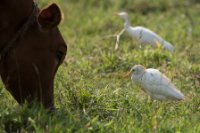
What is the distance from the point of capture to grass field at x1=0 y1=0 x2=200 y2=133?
4.75 m

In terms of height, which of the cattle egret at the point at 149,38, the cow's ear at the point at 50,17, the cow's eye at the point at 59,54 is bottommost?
the cattle egret at the point at 149,38

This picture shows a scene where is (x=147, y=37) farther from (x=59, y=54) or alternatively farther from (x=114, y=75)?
(x=59, y=54)

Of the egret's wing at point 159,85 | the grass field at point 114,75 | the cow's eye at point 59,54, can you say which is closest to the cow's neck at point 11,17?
the cow's eye at point 59,54

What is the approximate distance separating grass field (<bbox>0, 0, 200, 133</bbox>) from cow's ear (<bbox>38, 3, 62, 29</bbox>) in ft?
1.96

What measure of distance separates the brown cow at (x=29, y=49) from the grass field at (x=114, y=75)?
0.51 ft

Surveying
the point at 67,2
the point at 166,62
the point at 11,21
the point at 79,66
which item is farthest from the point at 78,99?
the point at 67,2

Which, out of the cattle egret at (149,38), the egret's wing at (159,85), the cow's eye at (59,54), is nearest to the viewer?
the cow's eye at (59,54)

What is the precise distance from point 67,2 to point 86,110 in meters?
6.96

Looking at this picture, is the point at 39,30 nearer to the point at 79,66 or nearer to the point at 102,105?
the point at 102,105

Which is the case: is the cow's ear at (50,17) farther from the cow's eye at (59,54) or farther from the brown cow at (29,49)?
the cow's eye at (59,54)

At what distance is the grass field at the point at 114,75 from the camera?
475 cm

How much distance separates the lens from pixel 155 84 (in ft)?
20.0

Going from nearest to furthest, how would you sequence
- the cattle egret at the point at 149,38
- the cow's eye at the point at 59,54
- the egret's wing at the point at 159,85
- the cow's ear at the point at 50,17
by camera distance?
the cow's ear at the point at 50,17 < the cow's eye at the point at 59,54 < the egret's wing at the point at 159,85 < the cattle egret at the point at 149,38

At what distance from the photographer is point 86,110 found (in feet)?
17.3
